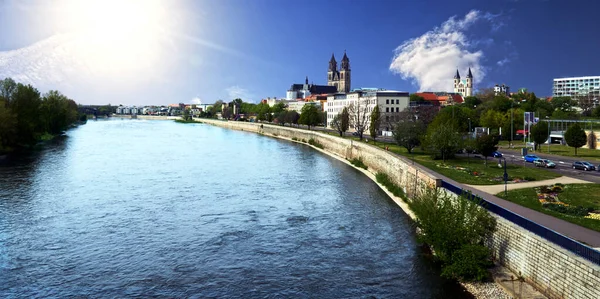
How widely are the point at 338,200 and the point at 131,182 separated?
19909 millimetres

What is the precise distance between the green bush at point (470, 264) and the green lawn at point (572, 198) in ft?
16.3

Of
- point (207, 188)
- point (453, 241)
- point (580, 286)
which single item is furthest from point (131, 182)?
point (580, 286)

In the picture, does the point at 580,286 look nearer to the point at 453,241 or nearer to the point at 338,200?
the point at 453,241

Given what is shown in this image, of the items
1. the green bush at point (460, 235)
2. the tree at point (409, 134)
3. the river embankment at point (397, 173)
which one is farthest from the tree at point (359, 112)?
the green bush at point (460, 235)

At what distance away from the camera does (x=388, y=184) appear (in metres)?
41.5

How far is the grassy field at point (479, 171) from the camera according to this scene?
115 ft

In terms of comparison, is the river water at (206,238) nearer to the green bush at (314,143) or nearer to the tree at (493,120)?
the green bush at (314,143)

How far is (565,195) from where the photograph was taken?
28250 mm

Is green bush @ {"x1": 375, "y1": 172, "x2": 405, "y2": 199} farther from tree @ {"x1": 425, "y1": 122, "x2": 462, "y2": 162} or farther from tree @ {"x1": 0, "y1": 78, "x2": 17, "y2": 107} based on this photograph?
tree @ {"x1": 0, "y1": 78, "x2": 17, "y2": 107}

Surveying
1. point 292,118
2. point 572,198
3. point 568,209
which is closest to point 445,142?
point 572,198

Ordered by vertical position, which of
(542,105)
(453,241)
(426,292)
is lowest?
(426,292)

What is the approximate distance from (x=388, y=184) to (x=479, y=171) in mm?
7406

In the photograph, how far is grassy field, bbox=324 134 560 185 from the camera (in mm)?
35062

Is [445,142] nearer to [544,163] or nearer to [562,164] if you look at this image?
[544,163]
